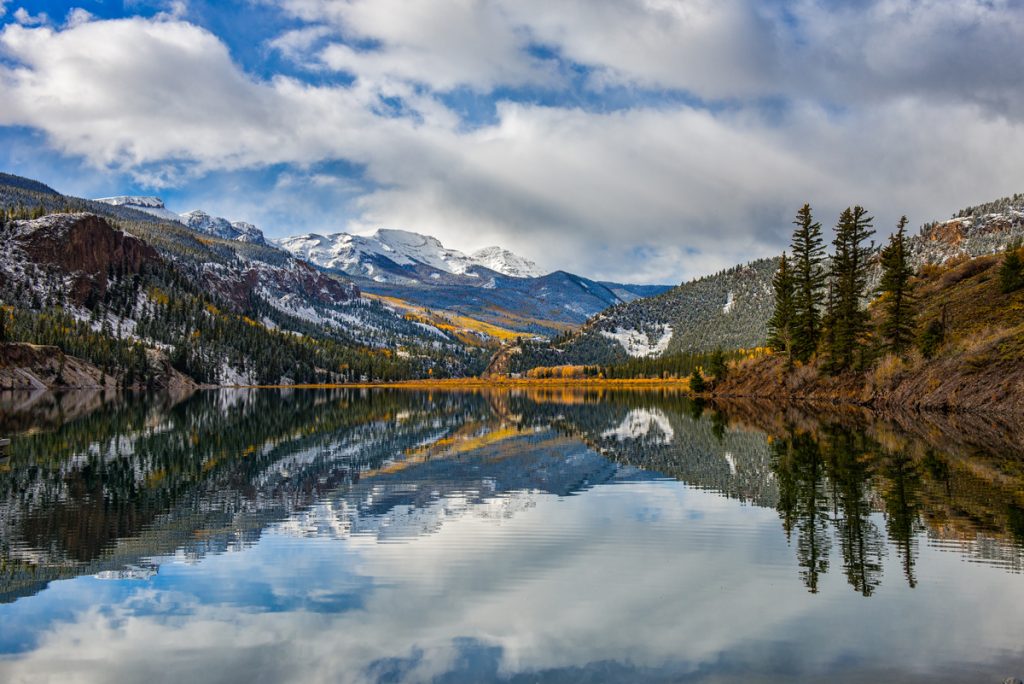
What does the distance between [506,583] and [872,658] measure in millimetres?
8843

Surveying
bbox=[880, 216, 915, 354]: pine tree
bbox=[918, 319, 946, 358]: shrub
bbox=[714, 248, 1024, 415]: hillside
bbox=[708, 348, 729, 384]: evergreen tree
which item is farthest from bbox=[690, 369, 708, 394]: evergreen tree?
bbox=[918, 319, 946, 358]: shrub

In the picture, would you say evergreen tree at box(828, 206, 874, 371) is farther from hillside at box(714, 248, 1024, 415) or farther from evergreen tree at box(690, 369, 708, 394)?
evergreen tree at box(690, 369, 708, 394)

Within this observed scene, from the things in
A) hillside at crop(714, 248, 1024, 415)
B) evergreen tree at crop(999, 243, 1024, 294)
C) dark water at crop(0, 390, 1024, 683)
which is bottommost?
dark water at crop(0, 390, 1024, 683)

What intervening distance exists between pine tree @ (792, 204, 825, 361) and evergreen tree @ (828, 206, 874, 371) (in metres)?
3.75

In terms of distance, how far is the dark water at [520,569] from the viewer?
567 inches

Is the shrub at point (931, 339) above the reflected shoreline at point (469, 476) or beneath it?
above

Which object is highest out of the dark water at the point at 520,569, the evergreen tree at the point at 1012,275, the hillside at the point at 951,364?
the evergreen tree at the point at 1012,275

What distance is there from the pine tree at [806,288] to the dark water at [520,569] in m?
67.6

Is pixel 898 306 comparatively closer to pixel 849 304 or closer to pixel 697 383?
pixel 849 304

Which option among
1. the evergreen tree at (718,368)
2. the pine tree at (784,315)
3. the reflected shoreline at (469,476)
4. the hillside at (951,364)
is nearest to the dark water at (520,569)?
the reflected shoreline at (469,476)

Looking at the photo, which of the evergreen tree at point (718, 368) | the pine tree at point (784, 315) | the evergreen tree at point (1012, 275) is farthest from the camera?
the evergreen tree at point (718, 368)

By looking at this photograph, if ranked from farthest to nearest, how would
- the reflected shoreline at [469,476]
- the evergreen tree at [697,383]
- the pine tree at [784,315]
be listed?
the evergreen tree at [697,383]
the pine tree at [784,315]
the reflected shoreline at [469,476]

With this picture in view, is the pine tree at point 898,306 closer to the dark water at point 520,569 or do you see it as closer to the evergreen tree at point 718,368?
the evergreen tree at point 718,368

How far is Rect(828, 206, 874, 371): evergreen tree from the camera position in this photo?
99875mm
